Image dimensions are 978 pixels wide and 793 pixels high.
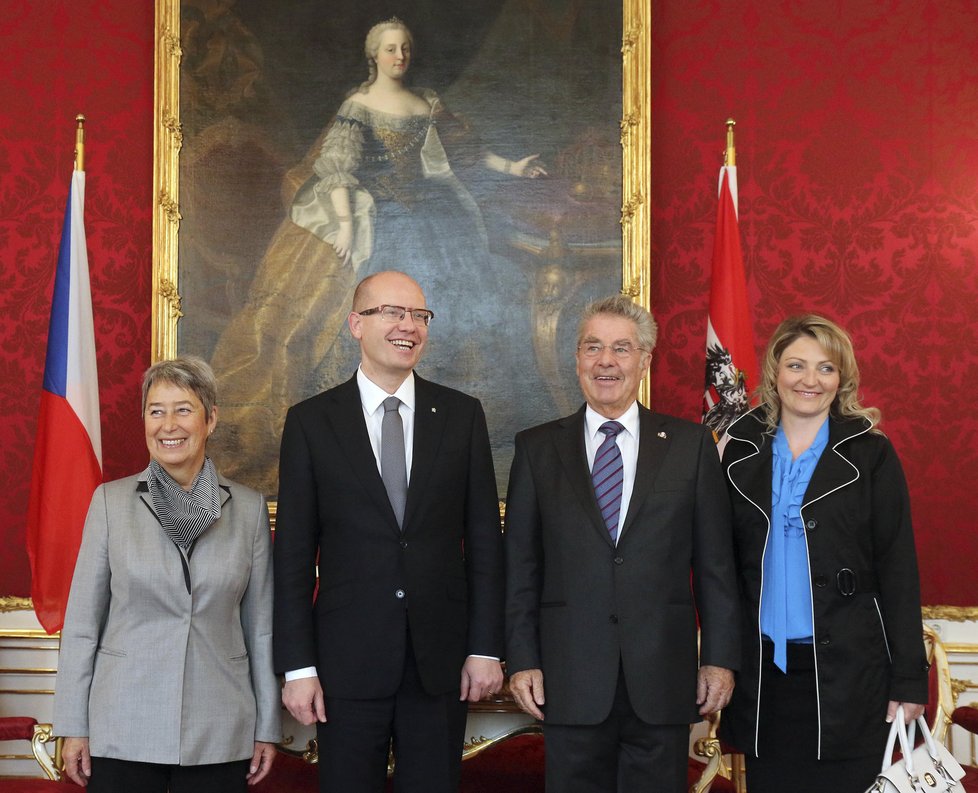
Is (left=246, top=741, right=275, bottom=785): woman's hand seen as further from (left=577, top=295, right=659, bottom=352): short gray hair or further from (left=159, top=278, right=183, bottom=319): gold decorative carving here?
(left=159, top=278, right=183, bottom=319): gold decorative carving

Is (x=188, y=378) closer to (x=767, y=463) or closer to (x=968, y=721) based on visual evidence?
(x=767, y=463)

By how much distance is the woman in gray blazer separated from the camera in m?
2.49

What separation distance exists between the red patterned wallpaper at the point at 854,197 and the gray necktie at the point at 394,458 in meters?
1.91

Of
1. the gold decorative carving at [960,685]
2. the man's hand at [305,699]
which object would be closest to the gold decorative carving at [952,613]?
the gold decorative carving at [960,685]

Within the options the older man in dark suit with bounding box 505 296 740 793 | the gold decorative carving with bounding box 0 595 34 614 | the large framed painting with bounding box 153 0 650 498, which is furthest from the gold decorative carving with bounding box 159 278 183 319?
the older man in dark suit with bounding box 505 296 740 793

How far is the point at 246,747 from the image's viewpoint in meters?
2.56

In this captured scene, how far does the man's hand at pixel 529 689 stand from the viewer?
2613 millimetres

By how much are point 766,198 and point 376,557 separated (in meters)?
2.68

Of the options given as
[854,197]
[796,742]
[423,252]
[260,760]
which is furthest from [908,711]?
[423,252]

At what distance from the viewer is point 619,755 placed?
8.57ft

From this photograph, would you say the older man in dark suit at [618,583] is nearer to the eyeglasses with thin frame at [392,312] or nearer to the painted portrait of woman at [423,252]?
the eyeglasses with thin frame at [392,312]

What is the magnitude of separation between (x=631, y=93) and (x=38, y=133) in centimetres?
260

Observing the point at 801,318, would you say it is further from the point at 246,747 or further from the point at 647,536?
the point at 246,747

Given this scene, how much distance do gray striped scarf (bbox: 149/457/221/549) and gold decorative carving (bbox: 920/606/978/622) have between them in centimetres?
308
